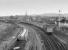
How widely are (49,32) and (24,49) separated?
806 inches

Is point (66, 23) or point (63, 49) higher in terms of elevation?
point (66, 23)

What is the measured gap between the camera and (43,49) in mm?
23016

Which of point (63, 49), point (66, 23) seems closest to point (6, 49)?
point (63, 49)

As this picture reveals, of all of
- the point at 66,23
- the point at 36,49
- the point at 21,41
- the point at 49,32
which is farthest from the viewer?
the point at 66,23

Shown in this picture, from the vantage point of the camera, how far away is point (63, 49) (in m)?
23.1

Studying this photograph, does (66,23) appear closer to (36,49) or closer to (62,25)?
(62,25)

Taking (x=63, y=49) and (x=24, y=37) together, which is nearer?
(x=63, y=49)

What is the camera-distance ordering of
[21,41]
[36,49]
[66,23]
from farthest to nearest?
[66,23]
[21,41]
[36,49]

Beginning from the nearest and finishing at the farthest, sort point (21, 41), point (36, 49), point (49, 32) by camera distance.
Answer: point (36, 49)
point (21, 41)
point (49, 32)

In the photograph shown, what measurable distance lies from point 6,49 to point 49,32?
23123 mm

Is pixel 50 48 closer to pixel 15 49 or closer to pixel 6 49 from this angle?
pixel 15 49

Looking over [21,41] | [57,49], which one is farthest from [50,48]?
[21,41]

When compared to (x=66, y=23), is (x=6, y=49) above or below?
below

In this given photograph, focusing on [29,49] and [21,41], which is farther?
[21,41]
